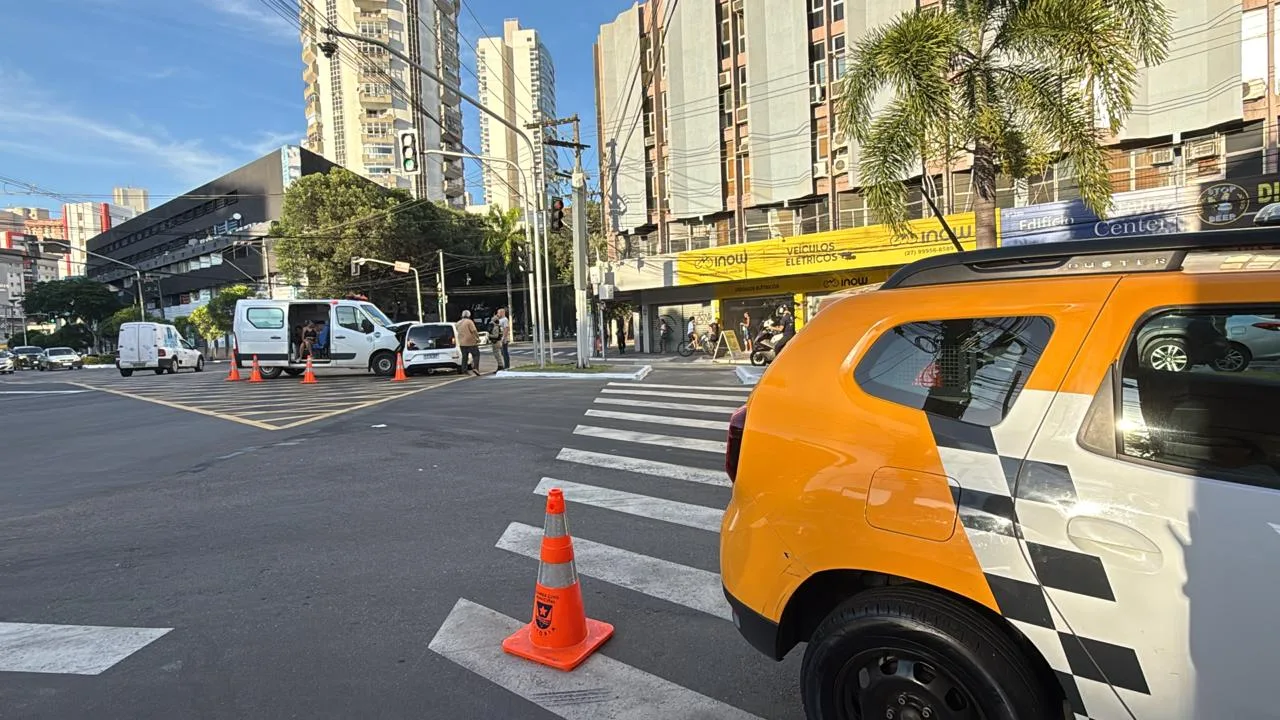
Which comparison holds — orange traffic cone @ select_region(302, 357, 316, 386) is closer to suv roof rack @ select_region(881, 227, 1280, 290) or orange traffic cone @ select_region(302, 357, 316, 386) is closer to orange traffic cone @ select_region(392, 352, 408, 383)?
orange traffic cone @ select_region(392, 352, 408, 383)

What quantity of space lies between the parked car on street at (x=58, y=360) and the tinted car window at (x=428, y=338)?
132 ft

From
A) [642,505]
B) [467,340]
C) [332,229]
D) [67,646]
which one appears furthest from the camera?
[332,229]

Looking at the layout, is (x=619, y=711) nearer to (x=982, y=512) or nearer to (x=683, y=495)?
(x=982, y=512)

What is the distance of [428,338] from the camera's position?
20562 mm

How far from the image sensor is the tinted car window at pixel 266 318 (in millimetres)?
21125

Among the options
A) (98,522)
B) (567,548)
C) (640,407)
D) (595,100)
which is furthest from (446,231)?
(567,548)

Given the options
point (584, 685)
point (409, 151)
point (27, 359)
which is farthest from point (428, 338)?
point (27, 359)

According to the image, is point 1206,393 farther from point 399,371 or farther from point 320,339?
point 320,339

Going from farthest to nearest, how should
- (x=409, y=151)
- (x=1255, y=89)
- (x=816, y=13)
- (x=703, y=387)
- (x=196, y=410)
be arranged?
(x=816, y=13) < (x=1255, y=89) < (x=409, y=151) < (x=703, y=387) < (x=196, y=410)

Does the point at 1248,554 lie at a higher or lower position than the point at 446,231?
lower

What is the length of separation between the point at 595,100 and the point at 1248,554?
133 feet

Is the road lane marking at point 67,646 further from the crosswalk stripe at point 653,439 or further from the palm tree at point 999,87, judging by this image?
the palm tree at point 999,87

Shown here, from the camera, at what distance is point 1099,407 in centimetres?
191

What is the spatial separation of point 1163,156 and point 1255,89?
2.68 metres
